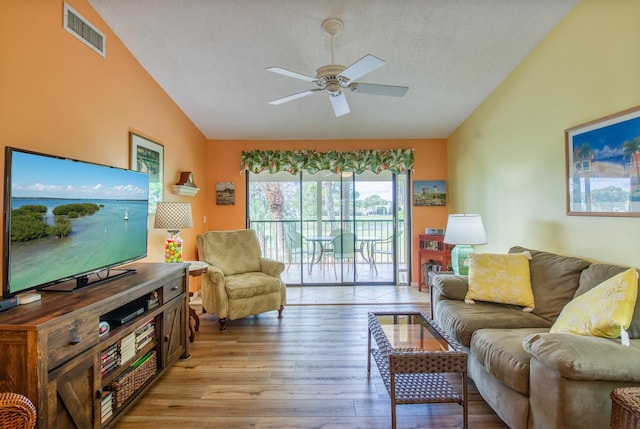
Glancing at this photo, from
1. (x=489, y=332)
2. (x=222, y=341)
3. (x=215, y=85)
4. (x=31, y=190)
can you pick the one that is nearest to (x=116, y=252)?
(x=31, y=190)

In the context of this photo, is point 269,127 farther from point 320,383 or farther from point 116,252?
point 320,383

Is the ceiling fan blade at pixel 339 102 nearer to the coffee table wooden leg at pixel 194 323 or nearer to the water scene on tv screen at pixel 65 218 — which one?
the water scene on tv screen at pixel 65 218

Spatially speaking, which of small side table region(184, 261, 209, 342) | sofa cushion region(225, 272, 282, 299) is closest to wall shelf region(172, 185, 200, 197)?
small side table region(184, 261, 209, 342)

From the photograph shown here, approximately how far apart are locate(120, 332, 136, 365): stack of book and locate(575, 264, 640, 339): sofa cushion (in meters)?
2.90

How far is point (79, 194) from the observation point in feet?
5.64

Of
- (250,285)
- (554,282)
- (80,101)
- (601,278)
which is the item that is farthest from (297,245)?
(601,278)

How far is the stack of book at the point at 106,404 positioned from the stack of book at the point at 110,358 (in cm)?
11

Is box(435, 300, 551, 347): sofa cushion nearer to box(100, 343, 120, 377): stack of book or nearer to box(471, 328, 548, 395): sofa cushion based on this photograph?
box(471, 328, 548, 395): sofa cushion

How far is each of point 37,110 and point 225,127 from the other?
2.54 m

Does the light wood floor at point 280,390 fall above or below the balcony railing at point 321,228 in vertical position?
below

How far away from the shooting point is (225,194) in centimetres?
468

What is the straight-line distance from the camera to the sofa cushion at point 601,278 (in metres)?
1.64

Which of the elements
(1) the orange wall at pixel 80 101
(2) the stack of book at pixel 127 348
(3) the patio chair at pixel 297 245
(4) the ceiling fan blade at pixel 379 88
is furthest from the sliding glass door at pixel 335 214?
(2) the stack of book at pixel 127 348

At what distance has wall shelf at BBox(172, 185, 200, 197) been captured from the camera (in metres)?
3.60
